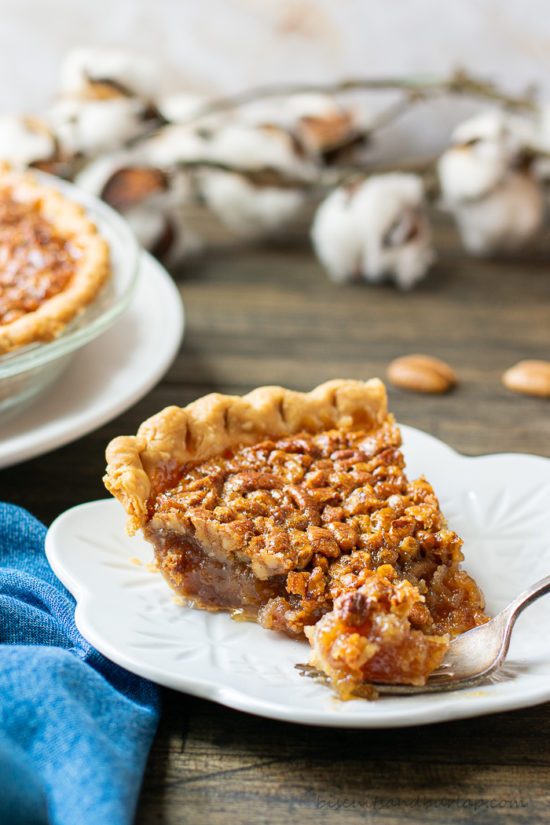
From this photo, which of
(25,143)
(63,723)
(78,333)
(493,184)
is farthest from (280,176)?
(63,723)

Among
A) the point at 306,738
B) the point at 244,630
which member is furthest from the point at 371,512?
the point at 306,738

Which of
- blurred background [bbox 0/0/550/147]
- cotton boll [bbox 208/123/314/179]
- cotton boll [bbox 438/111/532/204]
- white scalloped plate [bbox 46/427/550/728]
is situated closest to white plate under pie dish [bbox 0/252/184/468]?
white scalloped plate [bbox 46/427/550/728]

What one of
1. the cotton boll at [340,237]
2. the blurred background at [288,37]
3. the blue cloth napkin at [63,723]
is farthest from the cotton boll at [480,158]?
the blue cloth napkin at [63,723]

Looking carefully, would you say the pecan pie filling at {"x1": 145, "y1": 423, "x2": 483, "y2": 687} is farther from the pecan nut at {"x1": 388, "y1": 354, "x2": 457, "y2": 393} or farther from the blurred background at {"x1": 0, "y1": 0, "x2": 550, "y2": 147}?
the blurred background at {"x1": 0, "y1": 0, "x2": 550, "y2": 147}

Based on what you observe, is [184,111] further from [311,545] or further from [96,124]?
[311,545]

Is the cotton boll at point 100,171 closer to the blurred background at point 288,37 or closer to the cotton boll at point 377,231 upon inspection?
the cotton boll at point 377,231
